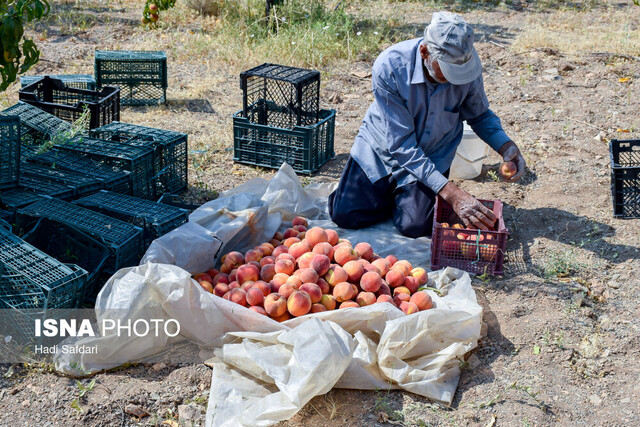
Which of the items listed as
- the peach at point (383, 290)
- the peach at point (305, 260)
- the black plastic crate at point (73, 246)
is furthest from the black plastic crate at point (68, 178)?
the peach at point (383, 290)

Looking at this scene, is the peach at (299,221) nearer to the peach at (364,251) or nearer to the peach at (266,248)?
the peach at (266,248)

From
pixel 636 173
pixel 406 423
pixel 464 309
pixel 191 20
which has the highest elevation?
pixel 191 20

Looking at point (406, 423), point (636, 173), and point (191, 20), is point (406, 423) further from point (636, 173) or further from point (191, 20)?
point (191, 20)

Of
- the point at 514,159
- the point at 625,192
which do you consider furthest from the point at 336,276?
the point at 625,192

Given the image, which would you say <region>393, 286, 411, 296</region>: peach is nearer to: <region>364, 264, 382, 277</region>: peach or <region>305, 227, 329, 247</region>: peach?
<region>364, 264, 382, 277</region>: peach

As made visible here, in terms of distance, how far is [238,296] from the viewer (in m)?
3.36

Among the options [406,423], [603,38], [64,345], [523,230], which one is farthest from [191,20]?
[406,423]

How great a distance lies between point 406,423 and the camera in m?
2.85

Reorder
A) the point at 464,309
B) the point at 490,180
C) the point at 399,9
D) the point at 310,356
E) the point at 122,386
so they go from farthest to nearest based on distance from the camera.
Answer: the point at 399,9, the point at 490,180, the point at 464,309, the point at 122,386, the point at 310,356

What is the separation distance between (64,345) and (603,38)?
769 centimetres

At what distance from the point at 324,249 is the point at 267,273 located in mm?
336

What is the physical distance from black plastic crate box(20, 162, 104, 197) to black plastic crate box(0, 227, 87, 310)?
2.43 feet

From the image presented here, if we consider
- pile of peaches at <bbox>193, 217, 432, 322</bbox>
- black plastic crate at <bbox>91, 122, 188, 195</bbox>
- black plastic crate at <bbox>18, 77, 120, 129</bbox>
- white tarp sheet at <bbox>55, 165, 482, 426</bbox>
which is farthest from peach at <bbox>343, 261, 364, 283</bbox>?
black plastic crate at <bbox>18, 77, 120, 129</bbox>

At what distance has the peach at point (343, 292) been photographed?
→ 3.38 meters
